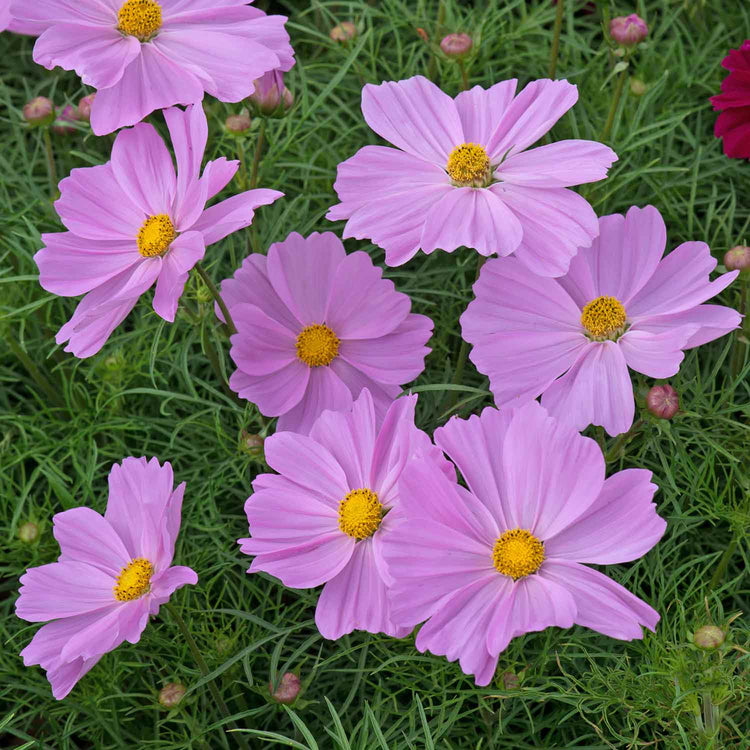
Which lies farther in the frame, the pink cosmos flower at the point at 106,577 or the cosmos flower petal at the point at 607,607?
the pink cosmos flower at the point at 106,577

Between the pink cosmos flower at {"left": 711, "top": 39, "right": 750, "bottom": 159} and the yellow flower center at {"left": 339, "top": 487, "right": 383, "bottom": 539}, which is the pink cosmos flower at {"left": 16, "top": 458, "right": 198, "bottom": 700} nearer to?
the yellow flower center at {"left": 339, "top": 487, "right": 383, "bottom": 539}

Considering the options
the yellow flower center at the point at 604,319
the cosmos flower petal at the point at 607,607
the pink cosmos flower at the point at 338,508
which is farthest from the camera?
the yellow flower center at the point at 604,319

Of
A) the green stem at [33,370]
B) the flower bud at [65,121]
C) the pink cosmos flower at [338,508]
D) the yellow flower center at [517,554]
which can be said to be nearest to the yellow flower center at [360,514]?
the pink cosmos flower at [338,508]

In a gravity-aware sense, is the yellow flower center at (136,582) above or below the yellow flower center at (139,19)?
below

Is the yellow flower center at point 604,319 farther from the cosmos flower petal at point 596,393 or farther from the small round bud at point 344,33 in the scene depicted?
the small round bud at point 344,33

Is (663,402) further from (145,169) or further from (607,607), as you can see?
(145,169)

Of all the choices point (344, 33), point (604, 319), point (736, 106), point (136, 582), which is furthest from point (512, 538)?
point (344, 33)
